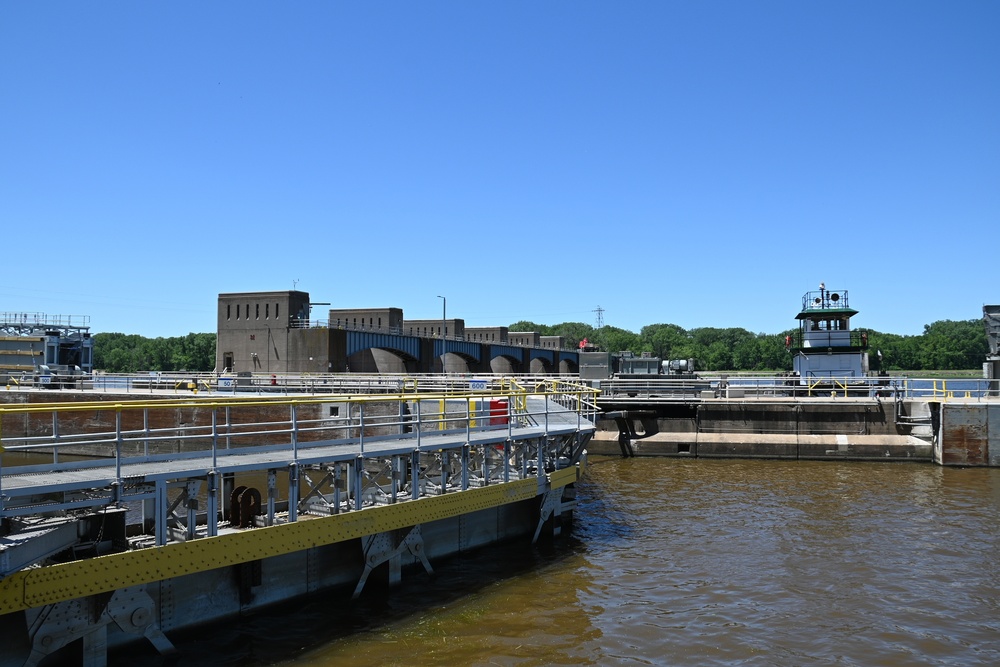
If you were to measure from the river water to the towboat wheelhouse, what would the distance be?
23.6 meters

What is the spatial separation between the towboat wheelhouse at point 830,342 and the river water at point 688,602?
23579 mm

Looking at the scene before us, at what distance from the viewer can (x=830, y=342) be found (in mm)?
44906

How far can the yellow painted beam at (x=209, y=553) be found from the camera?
8.45 m

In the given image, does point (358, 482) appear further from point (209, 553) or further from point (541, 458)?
point (541, 458)

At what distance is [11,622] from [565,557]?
10503 millimetres

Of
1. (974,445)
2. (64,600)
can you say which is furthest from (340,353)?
(64,600)

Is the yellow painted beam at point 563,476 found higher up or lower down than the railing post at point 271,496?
lower down

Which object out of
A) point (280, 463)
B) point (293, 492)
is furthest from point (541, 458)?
point (280, 463)

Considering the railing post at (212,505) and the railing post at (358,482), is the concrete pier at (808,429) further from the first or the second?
the railing post at (212,505)

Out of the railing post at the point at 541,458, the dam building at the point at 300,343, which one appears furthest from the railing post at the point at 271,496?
the dam building at the point at 300,343

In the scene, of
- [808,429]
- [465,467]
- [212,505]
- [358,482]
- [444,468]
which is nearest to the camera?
[212,505]

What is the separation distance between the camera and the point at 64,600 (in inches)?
342

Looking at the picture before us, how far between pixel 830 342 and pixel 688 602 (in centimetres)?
3582

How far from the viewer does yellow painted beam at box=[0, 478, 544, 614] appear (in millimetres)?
8445
